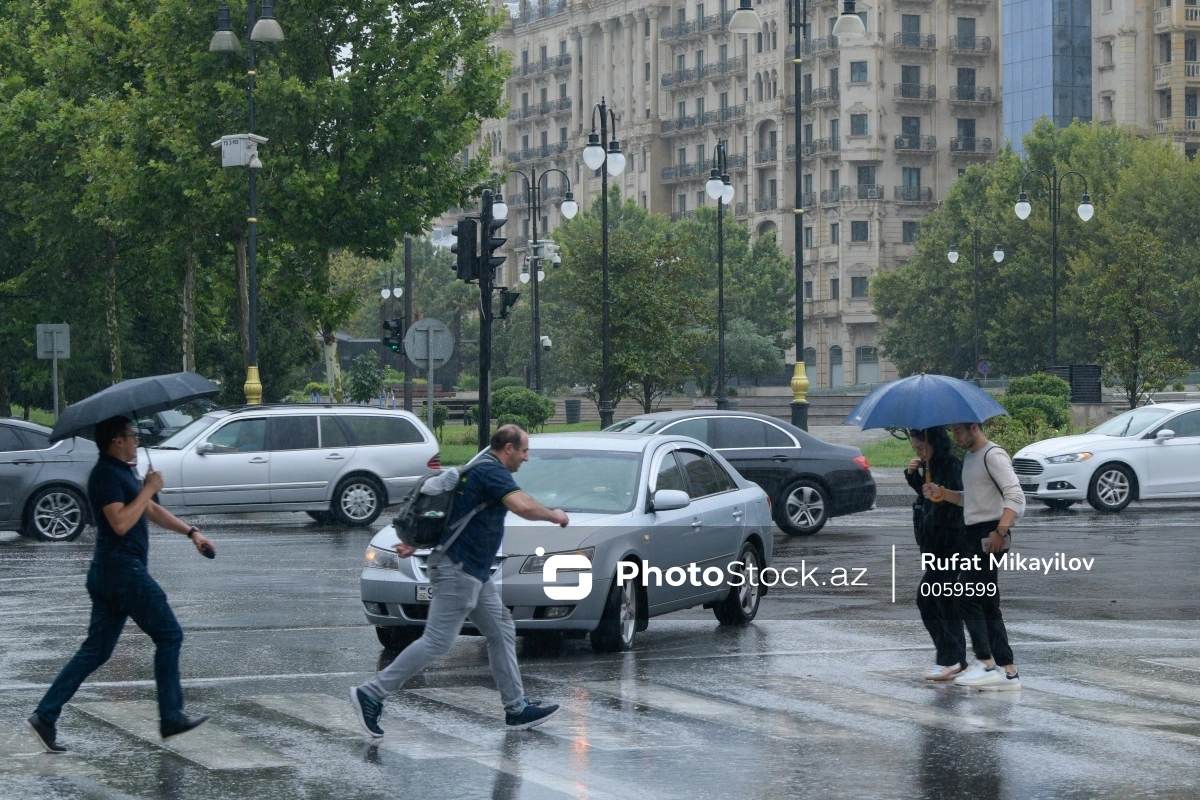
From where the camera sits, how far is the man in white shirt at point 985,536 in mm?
10820

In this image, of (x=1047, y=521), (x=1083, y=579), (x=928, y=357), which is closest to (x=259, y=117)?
(x=1047, y=521)

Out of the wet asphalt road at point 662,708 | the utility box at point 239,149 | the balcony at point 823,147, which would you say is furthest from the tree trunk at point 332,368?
the balcony at point 823,147

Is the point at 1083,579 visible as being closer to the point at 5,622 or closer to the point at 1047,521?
the point at 1047,521

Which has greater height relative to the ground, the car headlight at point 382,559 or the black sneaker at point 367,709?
the car headlight at point 382,559

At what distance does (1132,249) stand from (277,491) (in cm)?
3293

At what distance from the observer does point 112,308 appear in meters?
46.7

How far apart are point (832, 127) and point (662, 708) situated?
326 feet

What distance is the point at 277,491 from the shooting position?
2469 cm

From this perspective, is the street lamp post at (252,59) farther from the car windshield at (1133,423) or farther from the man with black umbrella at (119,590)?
the man with black umbrella at (119,590)

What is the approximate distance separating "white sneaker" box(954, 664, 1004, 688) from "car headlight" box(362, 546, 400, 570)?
12.4ft

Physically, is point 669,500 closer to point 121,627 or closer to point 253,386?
point 121,627

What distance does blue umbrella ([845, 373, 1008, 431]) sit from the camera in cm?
1080

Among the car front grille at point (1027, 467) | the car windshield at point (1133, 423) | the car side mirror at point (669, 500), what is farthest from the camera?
the car windshield at point (1133, 423)

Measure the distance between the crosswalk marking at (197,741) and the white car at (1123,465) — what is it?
18.7 metres
